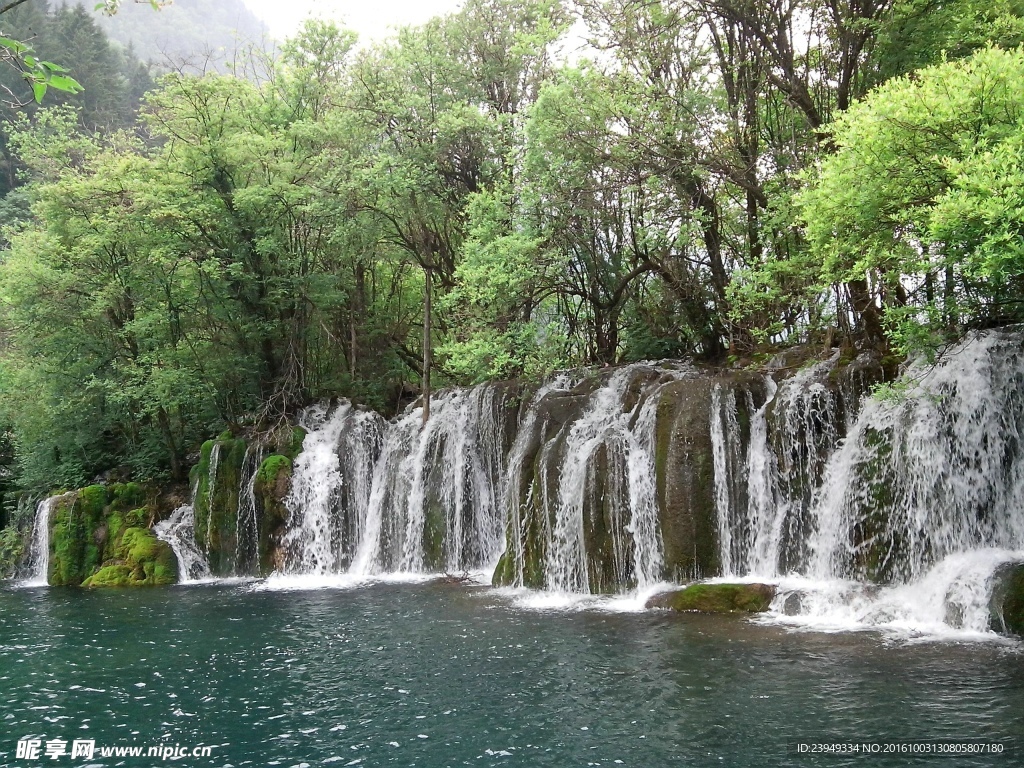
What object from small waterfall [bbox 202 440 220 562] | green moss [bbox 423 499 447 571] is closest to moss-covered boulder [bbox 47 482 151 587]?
small waterfall [bbox 202 440 220 562]

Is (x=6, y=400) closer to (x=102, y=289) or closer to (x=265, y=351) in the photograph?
(x=102, y=289)

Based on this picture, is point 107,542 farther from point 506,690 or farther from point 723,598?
point 723,598

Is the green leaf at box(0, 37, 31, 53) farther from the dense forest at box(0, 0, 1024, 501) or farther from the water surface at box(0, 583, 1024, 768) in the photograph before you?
the dense forest at box(0, 0, 1024, 501)

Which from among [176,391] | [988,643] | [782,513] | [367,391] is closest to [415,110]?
[367,391]

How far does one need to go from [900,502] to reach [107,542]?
61.9ft

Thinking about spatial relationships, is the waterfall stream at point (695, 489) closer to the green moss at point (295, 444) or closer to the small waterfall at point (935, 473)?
the small waterfall at point (935, 473)

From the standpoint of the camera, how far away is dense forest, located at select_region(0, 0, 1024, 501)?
15.6m

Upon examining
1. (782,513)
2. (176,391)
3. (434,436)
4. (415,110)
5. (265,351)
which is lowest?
(782,513)

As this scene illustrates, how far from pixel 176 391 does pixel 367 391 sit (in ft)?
18.2

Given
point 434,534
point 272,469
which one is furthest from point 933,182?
point 272,469

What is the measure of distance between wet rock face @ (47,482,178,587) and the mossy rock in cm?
1307

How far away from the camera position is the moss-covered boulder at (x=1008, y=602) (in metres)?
9.20

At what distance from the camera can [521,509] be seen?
1541cm

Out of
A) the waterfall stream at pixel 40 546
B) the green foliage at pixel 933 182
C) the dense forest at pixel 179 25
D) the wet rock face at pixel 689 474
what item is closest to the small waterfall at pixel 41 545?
the waterfall stream at pixel 40 546
